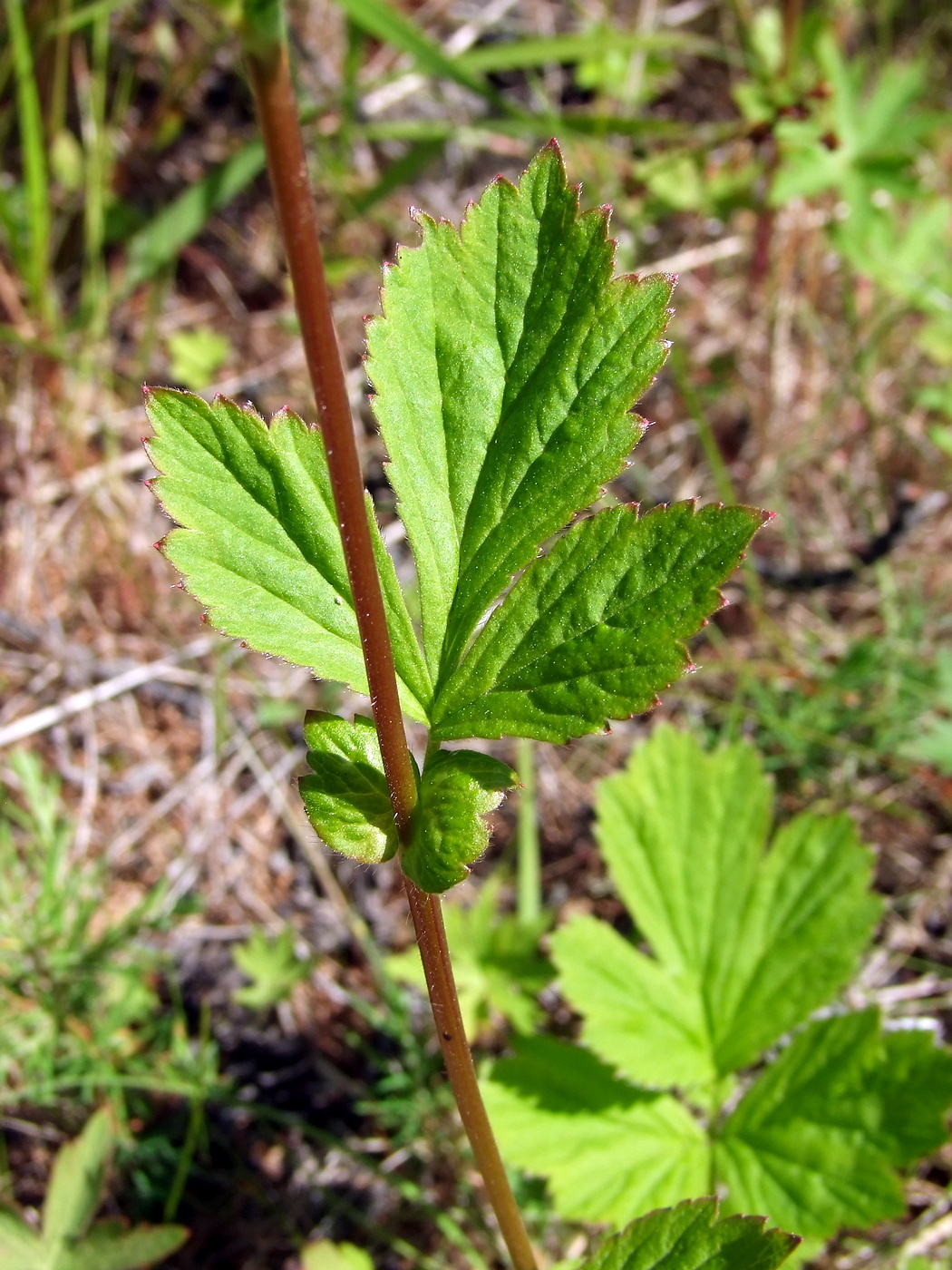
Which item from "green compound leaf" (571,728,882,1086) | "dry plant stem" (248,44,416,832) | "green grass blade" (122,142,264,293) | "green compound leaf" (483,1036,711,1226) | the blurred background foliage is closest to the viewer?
"dry plant stem" (248,44,416,832)

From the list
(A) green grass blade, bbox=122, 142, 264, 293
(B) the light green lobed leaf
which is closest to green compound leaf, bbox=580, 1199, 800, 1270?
(B) the light green lobed leaf

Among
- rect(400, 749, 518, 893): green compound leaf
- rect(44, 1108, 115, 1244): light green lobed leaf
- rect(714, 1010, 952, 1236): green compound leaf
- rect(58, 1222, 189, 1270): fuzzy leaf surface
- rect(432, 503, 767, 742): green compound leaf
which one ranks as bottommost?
rect(714, 1010, 952, 1236): green compound leaf

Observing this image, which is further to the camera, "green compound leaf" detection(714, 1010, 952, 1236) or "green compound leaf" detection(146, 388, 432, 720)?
"green compound leaf" detection(714, 1010, 952, 1236)

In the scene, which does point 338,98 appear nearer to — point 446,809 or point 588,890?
point 588,890

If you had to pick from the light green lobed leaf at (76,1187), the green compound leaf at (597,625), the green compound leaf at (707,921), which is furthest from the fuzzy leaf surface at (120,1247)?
the green compound leaf at (597,625)

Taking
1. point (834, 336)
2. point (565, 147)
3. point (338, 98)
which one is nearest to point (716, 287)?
point (834, 336)

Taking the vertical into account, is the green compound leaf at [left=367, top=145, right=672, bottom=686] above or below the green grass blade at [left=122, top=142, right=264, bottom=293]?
below

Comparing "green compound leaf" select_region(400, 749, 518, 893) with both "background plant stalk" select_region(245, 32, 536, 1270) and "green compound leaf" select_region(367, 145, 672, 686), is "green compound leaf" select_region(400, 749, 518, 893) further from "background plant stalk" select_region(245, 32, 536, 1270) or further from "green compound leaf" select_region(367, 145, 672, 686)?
"green compound leaf" select_region(367, 145, 672, 686)
